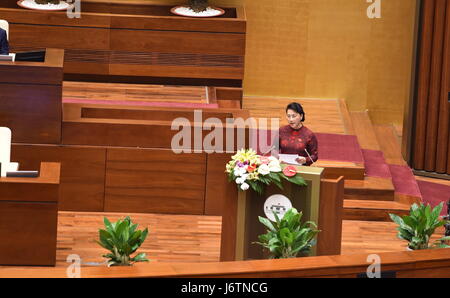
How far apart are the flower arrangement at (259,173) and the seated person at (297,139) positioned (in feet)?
2.15

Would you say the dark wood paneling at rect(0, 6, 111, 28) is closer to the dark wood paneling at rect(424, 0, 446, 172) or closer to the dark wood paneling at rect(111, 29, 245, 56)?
the dark wood paneling at rect(111, 29, 245, 56)

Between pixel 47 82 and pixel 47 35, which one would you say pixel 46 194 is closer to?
pixel 47 82

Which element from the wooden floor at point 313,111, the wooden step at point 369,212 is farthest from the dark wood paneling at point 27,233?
the wooden floor at point 313,111

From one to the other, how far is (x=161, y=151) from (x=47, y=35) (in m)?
1.51

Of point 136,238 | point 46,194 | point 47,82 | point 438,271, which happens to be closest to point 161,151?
point 47,82

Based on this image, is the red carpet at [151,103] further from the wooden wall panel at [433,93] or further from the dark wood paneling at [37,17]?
the wooden wall panel at [433,93]

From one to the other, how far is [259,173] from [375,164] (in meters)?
1.90

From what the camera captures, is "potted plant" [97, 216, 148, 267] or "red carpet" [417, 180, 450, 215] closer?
"potted plant" [97, 216, 148, 267]

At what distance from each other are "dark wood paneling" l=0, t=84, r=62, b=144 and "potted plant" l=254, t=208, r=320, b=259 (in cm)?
140

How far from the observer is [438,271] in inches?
144

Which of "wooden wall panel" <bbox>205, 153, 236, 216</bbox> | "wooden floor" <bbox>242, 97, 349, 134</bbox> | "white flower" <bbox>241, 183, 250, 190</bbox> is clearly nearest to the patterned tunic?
"wooden wall panel" <bbox>205, 153, 236, 216</bbox>

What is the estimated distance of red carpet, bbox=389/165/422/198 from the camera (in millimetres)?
5719

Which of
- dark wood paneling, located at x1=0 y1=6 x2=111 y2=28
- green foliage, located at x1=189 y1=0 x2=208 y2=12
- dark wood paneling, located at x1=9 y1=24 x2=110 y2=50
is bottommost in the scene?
dark wood paneling, located at x1=9 y1=24 x2=110 y2=50

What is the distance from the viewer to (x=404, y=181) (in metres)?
5.94
